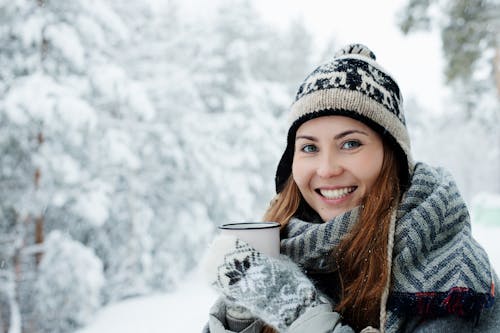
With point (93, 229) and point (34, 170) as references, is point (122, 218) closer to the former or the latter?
point (93, 229)

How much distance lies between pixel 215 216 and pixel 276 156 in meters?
2.66

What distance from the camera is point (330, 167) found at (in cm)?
159

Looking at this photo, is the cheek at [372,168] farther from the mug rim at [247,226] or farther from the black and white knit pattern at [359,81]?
the mug rim at [247,226]

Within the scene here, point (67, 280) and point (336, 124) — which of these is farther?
point (67, 280)

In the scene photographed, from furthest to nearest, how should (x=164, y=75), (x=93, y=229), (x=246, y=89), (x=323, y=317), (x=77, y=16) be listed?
(x=246, y=89) → (x=164, y=75) → (x=93, y=229) → (x=77, y=16) → (x=323, y=317)

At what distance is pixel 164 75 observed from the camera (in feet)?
34.2

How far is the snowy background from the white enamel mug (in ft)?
14.4

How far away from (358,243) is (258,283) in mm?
427

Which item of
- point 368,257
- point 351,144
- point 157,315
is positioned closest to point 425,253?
point 368,257

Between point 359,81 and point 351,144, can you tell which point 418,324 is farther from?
point 359,81

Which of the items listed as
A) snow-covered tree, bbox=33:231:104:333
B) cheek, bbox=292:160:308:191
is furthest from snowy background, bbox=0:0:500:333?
cheek, bbox=292:160:308:191

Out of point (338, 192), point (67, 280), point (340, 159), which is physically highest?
point (340, 159)

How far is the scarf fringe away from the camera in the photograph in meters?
1.23

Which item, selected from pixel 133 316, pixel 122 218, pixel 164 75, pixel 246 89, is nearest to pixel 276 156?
pixel 246 89
